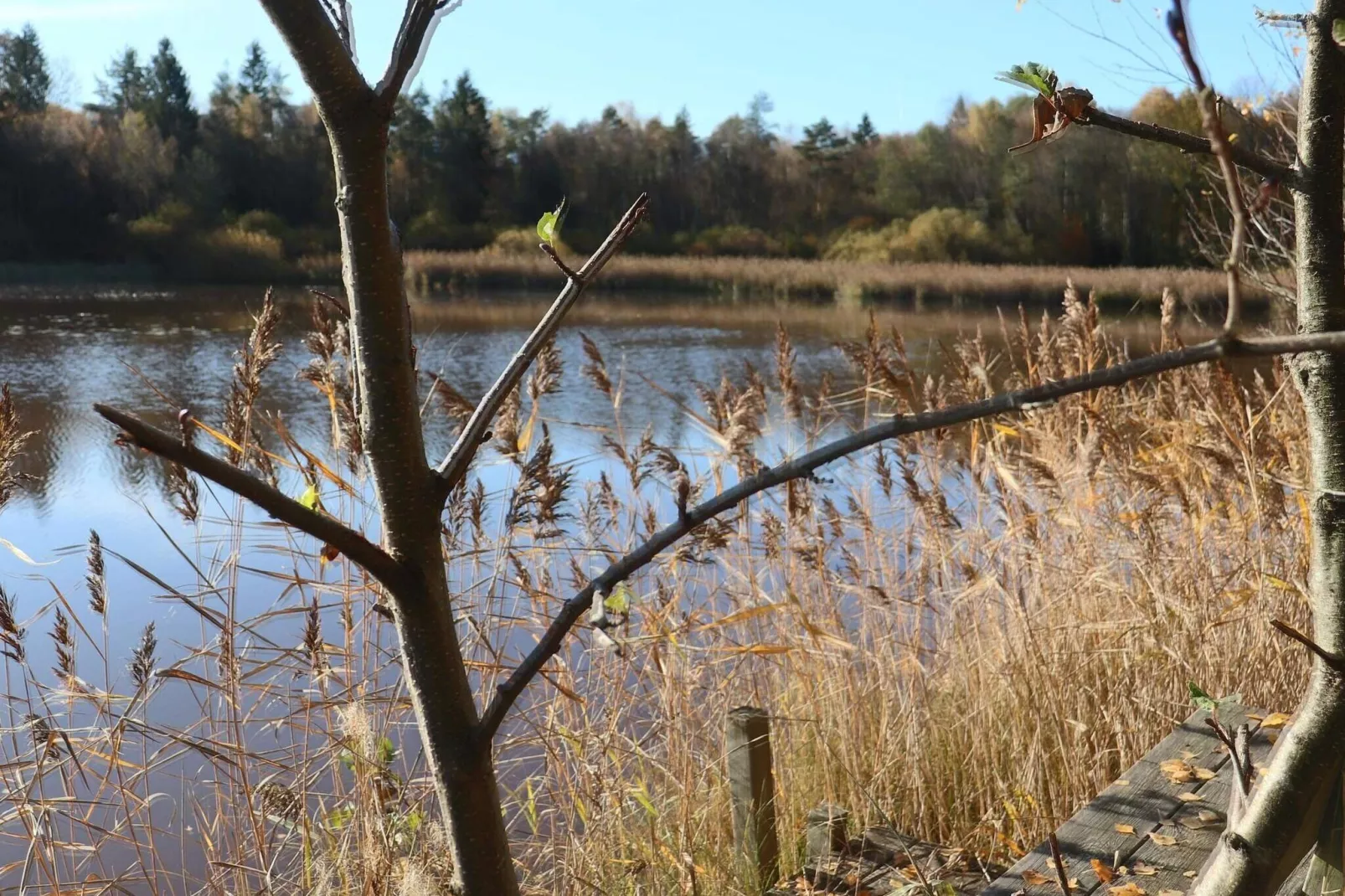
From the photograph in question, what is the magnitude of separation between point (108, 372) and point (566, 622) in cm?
747

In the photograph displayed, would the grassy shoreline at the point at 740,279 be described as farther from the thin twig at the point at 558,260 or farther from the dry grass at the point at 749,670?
the thin twig at the point at 558,260

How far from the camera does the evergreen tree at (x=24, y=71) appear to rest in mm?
17406

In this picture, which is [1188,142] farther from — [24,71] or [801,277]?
[24,71]

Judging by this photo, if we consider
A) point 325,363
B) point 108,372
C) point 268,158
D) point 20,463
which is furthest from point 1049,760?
point 268,158

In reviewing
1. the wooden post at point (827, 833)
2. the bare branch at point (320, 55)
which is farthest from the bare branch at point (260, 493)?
the wooden post at point (827, 833)

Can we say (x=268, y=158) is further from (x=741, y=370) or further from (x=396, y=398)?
(x=396, y=398)

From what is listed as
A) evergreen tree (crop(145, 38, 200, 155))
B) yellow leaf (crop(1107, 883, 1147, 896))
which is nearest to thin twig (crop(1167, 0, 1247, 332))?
yellow leaf (crop(1107, 883, 1147, 896))

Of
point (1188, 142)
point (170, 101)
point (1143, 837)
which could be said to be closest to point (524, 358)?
point (1188, 142)

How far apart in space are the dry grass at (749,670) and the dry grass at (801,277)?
11017mm

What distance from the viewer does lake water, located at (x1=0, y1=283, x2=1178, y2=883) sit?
2676 millimetres

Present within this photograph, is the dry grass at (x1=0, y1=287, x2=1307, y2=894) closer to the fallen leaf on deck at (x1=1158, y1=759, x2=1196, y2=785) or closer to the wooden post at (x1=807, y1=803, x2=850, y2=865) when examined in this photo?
the wooden post at (x1=807, y1=803, x2=850, y2=865)

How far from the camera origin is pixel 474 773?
570mm

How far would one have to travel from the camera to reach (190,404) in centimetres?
555

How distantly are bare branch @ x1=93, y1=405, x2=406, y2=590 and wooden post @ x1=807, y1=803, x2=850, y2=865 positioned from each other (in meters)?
1.44
